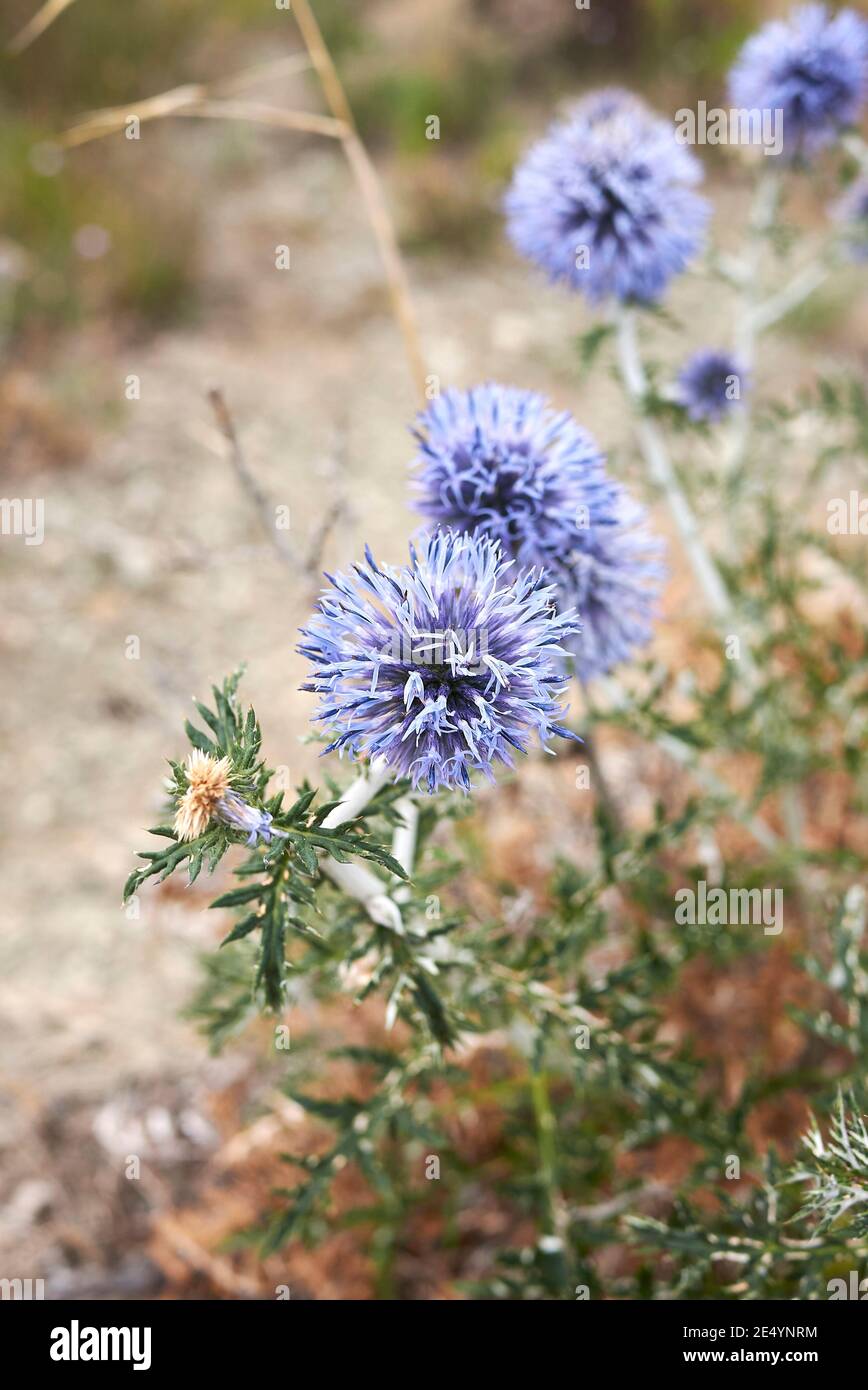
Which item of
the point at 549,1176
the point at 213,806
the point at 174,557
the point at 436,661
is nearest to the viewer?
the point at 213,806

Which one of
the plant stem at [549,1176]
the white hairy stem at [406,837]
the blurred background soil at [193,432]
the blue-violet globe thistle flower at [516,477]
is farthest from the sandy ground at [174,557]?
the plant stem at [549,1176]

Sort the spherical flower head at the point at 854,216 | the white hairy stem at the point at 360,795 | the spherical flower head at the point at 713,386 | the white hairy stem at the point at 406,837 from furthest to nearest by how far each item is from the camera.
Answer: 1. the spherical flower head at the point at 854,216
2. the spherical flower head at the point at 713,386
3. the white hairy stem at the point at 406,837
4. the white hairy stem at the point at 360,795

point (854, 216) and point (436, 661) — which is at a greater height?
point (854, 216)

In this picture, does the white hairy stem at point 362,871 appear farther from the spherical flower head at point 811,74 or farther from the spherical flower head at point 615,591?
the spherical flower head at point 811,74

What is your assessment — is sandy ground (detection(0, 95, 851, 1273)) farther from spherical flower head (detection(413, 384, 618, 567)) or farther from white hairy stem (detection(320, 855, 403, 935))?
white hairy stem (detection(320, 855, 403, 935))

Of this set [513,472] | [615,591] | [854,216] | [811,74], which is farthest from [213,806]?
[854,216]
